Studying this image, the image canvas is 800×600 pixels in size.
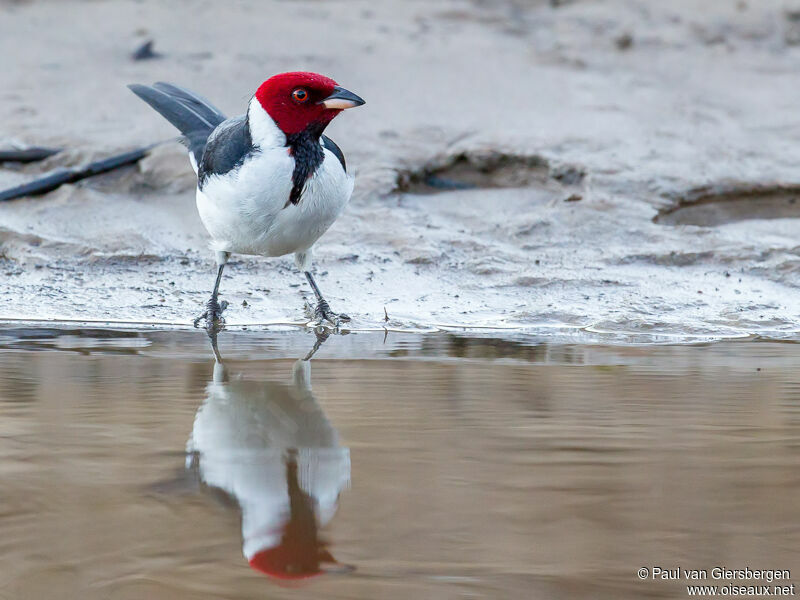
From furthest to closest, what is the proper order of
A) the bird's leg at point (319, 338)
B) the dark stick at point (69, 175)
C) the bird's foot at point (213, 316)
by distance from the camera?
1. the dark stick at point (69, 175)
2. the bird's foot at point (213, 316)
3. the bird's leg at point (319, 338)

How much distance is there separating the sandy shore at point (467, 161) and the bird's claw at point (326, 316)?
0.13m

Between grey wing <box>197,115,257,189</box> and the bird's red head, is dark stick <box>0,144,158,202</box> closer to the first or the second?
grey wing <box>197,115,257,189</box>

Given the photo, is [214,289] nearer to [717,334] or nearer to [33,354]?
[33,354]

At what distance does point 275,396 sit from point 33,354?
3.77ft

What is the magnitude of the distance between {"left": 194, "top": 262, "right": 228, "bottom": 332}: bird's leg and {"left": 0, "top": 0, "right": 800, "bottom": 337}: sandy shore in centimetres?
7

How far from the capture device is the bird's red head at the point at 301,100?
4.45m

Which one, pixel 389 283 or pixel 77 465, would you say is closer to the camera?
pixel 77 465

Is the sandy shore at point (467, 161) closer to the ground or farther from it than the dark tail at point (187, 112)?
closer to the ground

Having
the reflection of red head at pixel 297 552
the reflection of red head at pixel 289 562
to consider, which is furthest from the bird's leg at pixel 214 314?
the reflection of red head at pixel 289 562

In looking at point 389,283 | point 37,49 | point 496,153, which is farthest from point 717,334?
point 37,49

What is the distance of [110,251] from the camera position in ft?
19.7

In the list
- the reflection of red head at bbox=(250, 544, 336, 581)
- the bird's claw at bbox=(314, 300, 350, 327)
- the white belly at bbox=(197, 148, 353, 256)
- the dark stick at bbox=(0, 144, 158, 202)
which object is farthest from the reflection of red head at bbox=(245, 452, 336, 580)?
the dark stick at bbox=(0, 144, 158, 202)

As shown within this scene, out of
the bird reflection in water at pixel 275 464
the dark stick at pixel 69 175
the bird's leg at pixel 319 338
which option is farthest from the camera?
the dark stick at pixel 69 175

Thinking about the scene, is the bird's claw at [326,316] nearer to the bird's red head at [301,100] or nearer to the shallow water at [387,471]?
the shallow water at [387,471]
